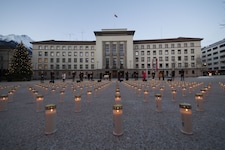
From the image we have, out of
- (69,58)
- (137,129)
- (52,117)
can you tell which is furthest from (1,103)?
(69,58)

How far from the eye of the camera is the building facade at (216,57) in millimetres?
72750

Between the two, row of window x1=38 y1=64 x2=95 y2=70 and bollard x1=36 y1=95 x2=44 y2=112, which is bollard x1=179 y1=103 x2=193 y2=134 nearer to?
bollard x1=36 y1=95 x2=44 y2=112

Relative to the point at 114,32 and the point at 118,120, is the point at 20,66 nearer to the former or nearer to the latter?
the point at 114,32

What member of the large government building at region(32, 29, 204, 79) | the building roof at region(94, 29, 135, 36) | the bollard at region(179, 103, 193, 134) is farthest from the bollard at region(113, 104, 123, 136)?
the building roof at region(94, 29, 135, 36)

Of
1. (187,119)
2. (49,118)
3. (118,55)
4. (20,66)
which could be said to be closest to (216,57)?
(118,55)

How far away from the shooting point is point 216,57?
3076 inches

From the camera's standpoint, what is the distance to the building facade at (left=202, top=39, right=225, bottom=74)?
239 feet

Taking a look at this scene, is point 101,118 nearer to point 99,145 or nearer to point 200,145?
point 99,145

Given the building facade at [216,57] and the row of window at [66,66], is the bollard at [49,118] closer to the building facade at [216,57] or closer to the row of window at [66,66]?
the row of window at [66,66]

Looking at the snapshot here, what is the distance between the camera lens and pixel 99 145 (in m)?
2.34

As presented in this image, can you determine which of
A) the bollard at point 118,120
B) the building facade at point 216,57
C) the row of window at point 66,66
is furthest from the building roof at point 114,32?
the bollard at point 118,120

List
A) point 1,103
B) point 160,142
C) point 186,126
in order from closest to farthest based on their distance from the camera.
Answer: point 160,142
point 186,126
point 1,103

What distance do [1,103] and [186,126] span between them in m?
6.42

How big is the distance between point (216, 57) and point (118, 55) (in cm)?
6780
